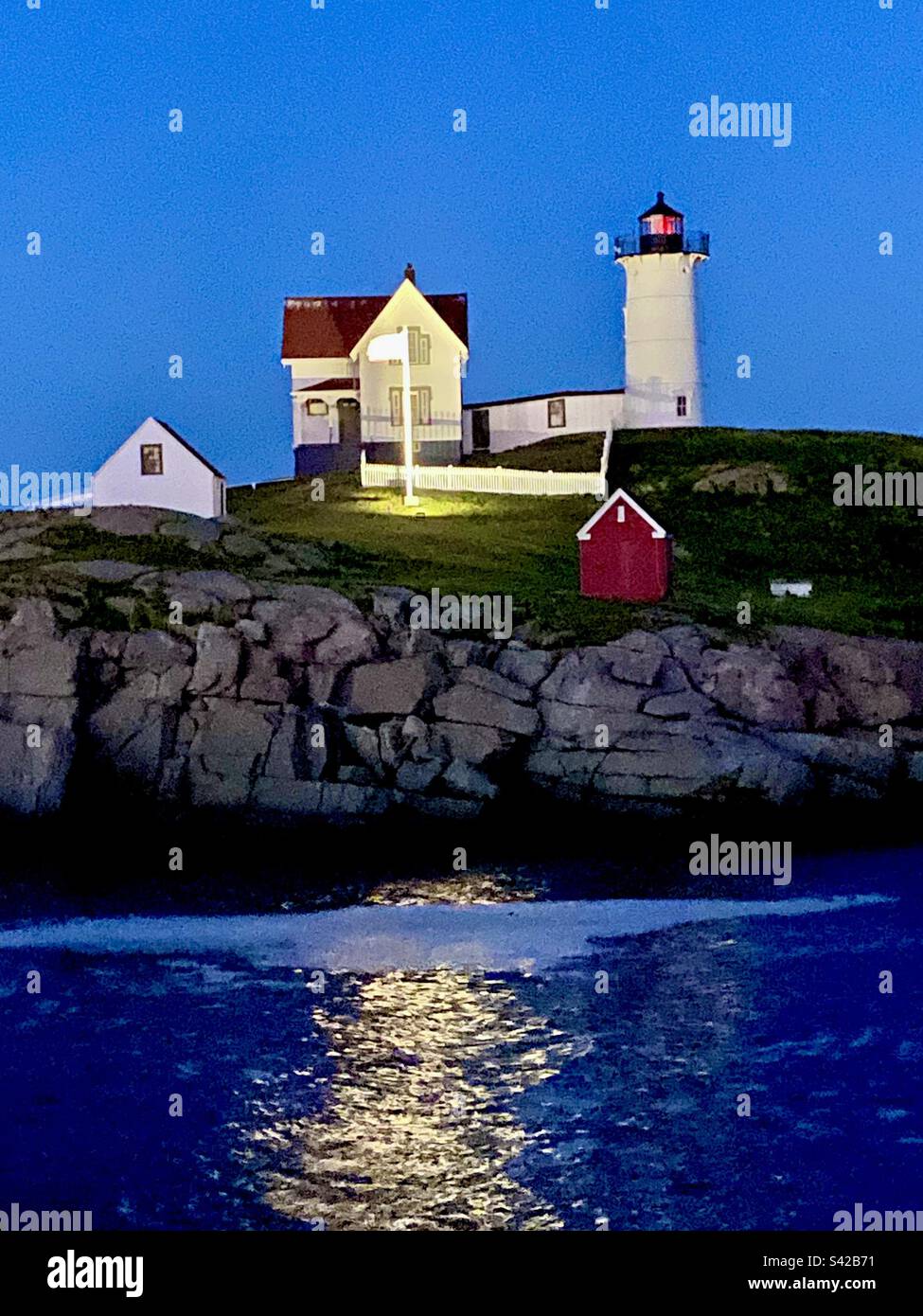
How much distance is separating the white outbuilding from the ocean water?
2522 cm

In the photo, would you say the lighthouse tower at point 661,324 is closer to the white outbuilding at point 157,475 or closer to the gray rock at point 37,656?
the white outbuilding at point 157,475

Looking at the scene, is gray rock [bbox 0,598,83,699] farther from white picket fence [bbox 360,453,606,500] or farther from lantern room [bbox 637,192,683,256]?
lantern room [bbox 637,192,683,256]

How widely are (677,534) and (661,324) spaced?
17.3m

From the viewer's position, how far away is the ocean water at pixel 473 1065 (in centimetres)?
2045

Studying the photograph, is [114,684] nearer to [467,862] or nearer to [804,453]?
[467,862]

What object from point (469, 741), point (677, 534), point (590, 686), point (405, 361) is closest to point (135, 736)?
point (469, 741)

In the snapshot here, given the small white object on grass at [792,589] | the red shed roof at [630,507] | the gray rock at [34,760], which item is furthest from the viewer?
the small white object on grass at [792,589]

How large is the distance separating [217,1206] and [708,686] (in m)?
25.7

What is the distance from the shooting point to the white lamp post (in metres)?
61.3

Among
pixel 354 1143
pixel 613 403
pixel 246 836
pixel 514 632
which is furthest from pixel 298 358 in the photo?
pixel 354 1143

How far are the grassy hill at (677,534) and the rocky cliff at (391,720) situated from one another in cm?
234

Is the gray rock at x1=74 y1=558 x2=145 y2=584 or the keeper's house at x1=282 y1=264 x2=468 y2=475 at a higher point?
the keeper's house at x1=282 y1=264 x2=468 y2=475

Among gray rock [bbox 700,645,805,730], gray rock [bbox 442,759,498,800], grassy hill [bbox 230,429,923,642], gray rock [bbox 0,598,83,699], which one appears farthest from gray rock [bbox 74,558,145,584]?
gray rock [bbox 700,645,805,730]

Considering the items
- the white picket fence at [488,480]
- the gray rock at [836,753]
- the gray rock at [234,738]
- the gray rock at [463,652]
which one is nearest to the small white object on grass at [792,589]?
the gray rock at [836,753]
